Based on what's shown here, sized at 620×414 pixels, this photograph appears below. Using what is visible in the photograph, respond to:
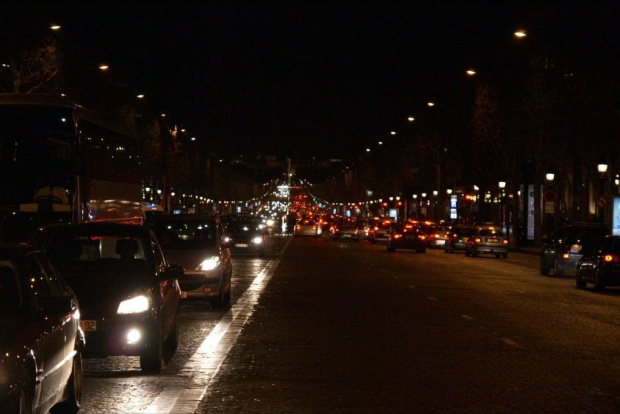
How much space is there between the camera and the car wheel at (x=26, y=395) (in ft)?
25.7

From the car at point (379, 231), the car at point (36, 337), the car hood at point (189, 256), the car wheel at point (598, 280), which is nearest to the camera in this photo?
the car at point (36, 337)

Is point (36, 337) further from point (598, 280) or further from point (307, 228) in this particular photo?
point (307, 228)

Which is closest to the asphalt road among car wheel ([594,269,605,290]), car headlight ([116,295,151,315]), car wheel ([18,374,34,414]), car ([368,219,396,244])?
car headlight ([116,295,151,315])

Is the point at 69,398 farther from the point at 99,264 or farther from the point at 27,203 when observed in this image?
the point at 27,203

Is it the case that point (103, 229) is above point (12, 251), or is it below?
above

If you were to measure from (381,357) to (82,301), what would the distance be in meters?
3.88

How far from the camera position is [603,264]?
96.0 ft

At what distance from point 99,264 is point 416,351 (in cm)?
432

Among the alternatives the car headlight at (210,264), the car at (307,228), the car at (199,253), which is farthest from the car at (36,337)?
the car at (307,228)

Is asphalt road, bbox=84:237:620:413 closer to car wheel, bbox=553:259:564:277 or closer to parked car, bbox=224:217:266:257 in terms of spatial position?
car wheel, bbox=553:259:564:277

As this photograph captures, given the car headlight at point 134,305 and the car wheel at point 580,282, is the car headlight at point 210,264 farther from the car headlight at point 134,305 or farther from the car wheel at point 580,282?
the car wheel at point 580,282

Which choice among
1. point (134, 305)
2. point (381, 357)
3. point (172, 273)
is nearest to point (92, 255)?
point (172, 273)

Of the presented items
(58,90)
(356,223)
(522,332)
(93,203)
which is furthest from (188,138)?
(522,332)

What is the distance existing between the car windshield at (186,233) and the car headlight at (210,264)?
1.30ft
